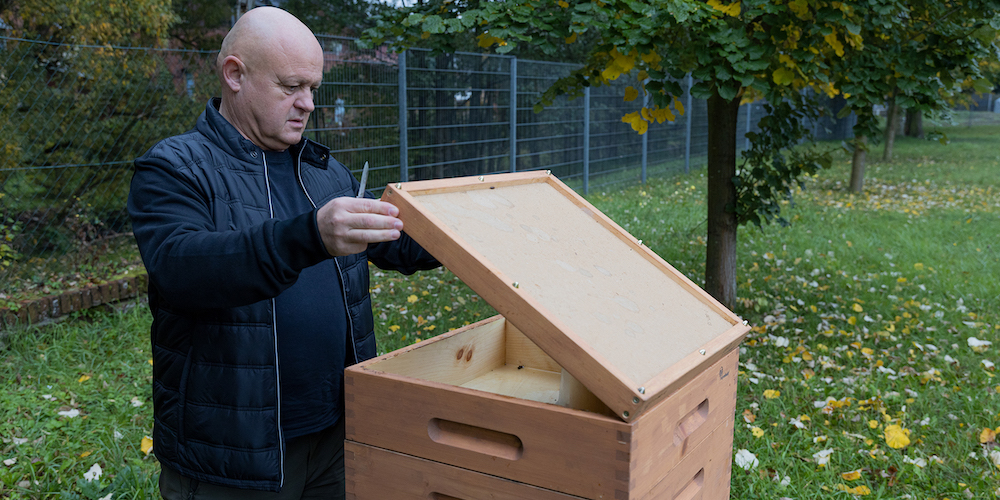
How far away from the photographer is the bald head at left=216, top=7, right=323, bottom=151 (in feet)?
5.51

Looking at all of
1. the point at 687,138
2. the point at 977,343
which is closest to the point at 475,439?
the point at 977,343

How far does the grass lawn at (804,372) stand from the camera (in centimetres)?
296

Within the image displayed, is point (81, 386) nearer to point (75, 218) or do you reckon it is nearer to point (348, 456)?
point (75, 218)

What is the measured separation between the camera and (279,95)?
1716mm

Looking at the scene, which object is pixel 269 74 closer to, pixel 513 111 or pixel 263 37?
pixel 263 37

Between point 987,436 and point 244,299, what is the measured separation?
3227mm

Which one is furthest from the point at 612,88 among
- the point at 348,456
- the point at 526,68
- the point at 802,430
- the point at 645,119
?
the point at 348,456

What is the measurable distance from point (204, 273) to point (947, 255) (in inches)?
277

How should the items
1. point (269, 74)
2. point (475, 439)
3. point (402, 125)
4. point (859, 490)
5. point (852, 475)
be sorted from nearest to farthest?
point (475, 439) → point (269, 74) → point (859, 490) → point (852, 475) → point (402, 125)

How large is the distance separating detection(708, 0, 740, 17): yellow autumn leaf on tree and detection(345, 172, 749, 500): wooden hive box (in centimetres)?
218

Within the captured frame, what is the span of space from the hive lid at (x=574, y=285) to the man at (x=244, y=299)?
223 millimetres

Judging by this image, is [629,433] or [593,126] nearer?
[629,433]

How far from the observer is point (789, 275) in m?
5.99

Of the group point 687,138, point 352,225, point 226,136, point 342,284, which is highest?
point 226,136
